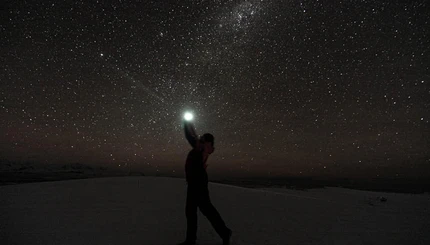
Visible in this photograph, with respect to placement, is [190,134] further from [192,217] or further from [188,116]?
[192,217]

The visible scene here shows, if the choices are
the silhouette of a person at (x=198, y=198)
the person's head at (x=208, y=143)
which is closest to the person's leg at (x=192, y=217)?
the silhouette of a person at (x=198, y=198)

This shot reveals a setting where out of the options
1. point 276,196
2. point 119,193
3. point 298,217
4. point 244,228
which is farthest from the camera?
point 276,196

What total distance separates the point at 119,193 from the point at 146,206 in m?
1.84

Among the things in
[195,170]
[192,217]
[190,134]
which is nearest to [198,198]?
[192,217]

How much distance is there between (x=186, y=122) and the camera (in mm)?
4332

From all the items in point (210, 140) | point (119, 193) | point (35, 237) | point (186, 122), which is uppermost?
point (186, 122)

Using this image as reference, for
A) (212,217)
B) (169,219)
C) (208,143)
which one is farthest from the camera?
(169,219)

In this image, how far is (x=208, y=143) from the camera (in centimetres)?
431

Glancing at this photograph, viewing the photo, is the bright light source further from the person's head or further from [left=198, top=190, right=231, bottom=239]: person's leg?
[left=198, top=190, right=231, bottom=239]: person's leg

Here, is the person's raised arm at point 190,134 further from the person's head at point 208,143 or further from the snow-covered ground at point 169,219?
the snow-covered ground at point 169,219

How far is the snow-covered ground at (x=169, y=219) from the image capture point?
4672 millimetres

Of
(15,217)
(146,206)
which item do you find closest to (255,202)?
(146,206)

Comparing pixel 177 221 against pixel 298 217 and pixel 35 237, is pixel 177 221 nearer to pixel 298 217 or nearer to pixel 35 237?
pixel 35 237

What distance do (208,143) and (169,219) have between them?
2.41 meters
